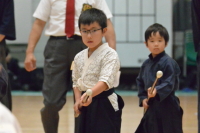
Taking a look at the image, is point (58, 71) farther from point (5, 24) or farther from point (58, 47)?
point (5, 24)

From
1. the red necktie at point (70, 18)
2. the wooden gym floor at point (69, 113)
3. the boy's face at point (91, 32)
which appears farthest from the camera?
the wooden gym floor at point (69, 113)

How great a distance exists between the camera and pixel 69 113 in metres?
6.21

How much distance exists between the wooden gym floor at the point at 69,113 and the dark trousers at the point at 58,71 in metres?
1.11

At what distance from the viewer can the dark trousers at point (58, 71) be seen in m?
3.67

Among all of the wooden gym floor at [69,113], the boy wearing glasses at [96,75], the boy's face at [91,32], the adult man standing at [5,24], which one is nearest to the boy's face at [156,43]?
the boy wearing glasses at [96,75]

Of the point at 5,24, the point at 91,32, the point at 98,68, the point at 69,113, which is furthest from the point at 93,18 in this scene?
the point at 69,113

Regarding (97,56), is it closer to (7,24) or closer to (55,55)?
(55,55)

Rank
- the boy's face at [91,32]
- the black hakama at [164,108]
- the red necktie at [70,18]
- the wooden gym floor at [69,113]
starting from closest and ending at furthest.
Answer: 1. the boy's face at [91,32]
2. the black hakama at [164,108]
3. the red necktie at [70,18]
4. the wooden gym floor at [69,113]

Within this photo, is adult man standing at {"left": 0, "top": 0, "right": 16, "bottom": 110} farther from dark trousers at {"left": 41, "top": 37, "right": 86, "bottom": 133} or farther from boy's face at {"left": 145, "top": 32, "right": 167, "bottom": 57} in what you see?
boy's face at {"left": 145, "top": 32, "right": 167, "bottom": 57}

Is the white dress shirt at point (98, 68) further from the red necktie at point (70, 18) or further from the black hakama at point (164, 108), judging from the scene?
the red necktie at point (70, 18)

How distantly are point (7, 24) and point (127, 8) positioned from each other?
6.01 m

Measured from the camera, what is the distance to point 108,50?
2885mm

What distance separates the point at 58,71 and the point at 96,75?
0.87 m

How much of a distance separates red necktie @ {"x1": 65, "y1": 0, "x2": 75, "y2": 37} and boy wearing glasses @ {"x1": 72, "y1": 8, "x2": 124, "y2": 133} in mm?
683
